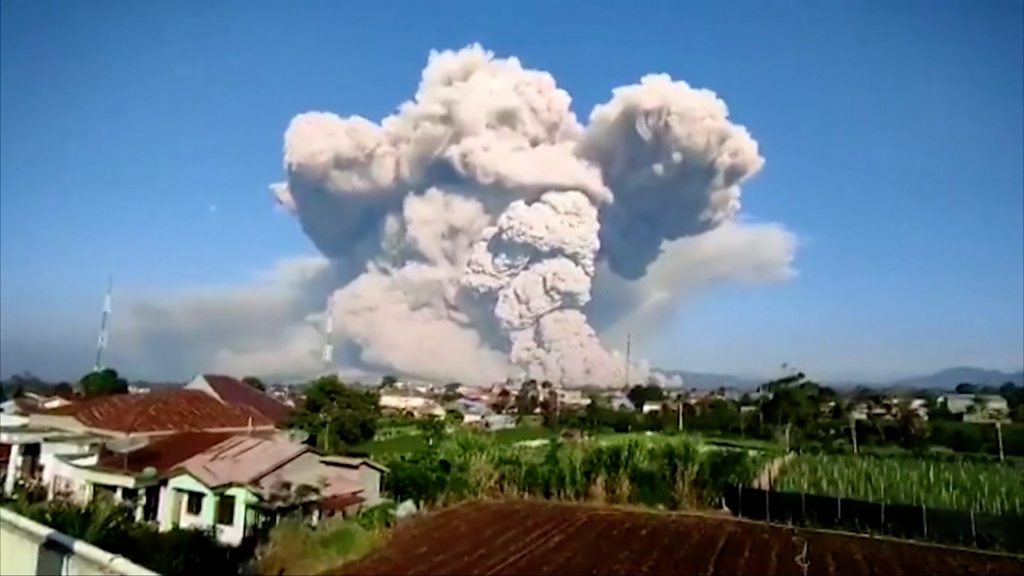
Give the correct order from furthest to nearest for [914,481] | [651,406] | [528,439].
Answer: [651,406]
[528,439]
[914,481]

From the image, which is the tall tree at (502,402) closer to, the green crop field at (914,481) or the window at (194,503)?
the green crop field at (914,481)

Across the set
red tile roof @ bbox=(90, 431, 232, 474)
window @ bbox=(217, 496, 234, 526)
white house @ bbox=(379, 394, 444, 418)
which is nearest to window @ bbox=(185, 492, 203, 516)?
window @ bbox=(217, 496, 234, 526)

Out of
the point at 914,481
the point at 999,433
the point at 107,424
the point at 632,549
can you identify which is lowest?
the point at 632,549

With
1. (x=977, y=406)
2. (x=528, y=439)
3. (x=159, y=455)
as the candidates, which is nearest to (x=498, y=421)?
(x=528, y=439)

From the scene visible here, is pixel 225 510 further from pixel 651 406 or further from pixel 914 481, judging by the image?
pixel 651 406

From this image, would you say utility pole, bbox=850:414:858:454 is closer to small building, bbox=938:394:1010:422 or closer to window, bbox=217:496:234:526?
small building, bbox=938:394:1010:422

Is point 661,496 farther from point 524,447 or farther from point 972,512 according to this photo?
point 972,512

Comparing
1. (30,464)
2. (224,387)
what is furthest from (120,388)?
(30,464)
